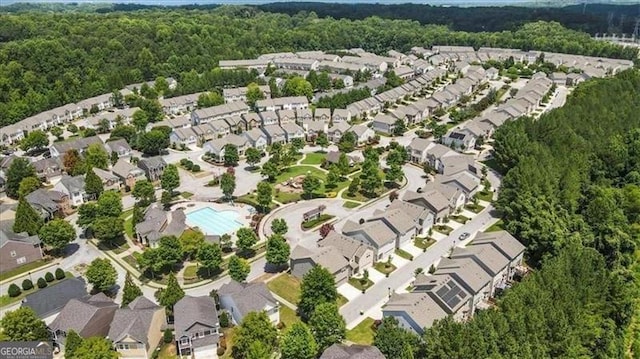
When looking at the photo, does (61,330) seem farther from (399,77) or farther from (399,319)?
(399,77)

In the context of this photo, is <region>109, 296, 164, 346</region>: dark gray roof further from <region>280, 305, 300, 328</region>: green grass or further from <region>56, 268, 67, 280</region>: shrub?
<region>56, 268, 67, 280</region>: shrub

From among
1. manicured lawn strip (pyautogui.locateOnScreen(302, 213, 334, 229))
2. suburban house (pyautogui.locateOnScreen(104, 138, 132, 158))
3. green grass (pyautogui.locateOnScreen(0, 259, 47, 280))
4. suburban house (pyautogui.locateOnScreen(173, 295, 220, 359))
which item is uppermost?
suburban house (pyautogui.locateOnScreen(104, 138, 132, 158))

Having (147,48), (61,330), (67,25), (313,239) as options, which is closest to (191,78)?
(147,48)

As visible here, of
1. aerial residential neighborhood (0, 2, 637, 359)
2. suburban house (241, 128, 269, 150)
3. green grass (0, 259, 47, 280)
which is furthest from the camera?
suburban house (241, 128, 269, 150)

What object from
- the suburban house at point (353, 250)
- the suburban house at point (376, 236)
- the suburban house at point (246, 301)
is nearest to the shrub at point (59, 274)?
the suburban house at point (246, 301)

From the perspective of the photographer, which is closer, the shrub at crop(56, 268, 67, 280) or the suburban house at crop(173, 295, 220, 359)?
the suburban house at crop(173, 295, 220, 359)

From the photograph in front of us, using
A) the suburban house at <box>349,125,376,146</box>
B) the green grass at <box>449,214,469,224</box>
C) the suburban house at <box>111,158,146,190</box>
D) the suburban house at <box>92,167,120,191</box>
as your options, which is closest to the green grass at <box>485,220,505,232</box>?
the green grass at <box>449,214,469,224</box>

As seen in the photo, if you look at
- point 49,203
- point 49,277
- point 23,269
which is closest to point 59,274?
point 49,277
